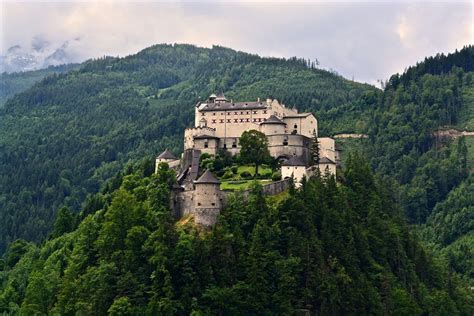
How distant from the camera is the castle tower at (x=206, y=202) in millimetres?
97375

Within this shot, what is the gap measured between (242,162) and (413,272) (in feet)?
82.6

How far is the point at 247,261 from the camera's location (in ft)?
308

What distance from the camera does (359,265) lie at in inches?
4043

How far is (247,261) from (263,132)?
27.4 m

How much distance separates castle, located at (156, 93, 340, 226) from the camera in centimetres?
10812

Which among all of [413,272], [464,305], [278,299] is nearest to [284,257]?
[278,299]

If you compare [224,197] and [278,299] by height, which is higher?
[224,197]

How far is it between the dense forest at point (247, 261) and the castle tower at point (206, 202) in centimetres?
109

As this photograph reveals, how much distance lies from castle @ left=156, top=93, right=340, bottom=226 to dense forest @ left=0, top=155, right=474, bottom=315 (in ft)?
10.7

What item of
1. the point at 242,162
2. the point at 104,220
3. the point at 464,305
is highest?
the point at 242,162

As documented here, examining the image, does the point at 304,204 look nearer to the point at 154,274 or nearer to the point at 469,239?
the point at 154,274

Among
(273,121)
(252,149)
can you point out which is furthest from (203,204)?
(273,121)

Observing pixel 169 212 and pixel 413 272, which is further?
pixel 413 272

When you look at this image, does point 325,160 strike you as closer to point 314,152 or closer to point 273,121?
point 314,152
